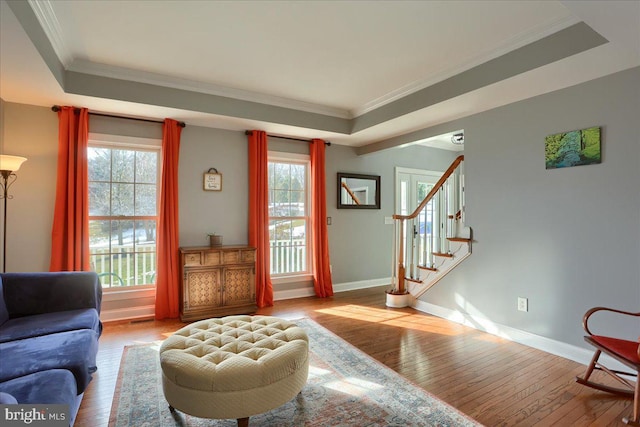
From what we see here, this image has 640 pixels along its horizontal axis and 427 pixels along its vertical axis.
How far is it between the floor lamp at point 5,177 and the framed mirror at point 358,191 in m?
3.92

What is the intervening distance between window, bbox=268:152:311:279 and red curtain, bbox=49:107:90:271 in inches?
89.1

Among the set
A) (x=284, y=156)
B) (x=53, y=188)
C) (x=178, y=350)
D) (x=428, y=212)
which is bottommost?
(x=178, y=350)

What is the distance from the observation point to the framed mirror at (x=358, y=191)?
536 centimetres

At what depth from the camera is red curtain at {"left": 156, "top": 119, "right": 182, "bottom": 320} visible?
3898 millimetres

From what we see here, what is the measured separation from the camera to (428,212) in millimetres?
4668

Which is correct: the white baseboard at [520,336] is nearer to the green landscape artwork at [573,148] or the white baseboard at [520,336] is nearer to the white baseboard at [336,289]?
the white baseboard at [336,289]

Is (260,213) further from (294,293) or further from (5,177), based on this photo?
(5,177)

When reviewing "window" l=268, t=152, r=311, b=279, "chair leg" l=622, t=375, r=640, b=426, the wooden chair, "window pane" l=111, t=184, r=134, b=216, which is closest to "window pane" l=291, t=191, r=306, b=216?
"window" l=268, t=152, r=311, b=279

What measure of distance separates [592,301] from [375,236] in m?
3.32

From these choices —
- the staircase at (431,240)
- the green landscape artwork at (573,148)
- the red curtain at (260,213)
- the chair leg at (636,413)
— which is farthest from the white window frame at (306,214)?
the chair leg at (636,413)

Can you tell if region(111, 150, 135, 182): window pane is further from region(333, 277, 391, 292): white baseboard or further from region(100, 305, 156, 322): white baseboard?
region(333, 277, 391, 292): white baseboard

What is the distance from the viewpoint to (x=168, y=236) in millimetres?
3920

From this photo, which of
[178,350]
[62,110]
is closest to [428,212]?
[178,350]

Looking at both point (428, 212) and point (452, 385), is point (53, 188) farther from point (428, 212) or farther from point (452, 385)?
point (428, 212)
